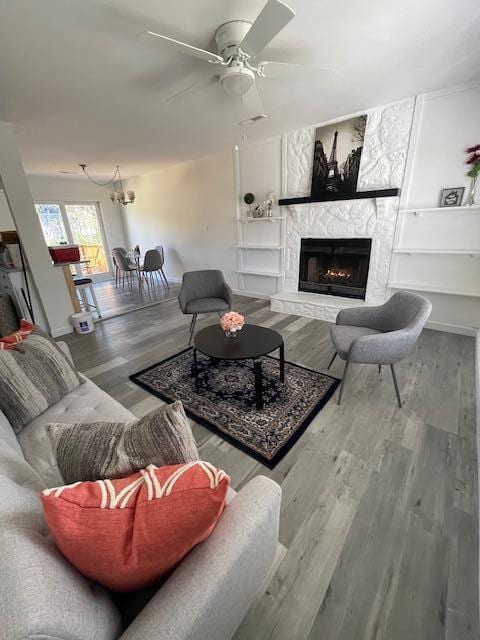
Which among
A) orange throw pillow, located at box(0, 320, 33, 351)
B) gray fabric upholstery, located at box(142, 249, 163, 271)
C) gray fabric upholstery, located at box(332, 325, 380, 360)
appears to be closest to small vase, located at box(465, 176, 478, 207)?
gray fabric upholstery, located at box(332, 325, 380, 360)

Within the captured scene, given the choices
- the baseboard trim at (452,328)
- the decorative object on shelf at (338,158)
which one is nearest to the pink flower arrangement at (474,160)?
the decorative object on shelf at (338,158)

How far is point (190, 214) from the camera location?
5410mm

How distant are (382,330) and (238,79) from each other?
83.1 inches

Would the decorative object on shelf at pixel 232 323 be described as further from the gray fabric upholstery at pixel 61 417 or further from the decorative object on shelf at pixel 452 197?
the decorative object on shelf at pixel 452 197

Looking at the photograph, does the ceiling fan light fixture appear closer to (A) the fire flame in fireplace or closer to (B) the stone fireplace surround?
(B) the stone fireplace surround

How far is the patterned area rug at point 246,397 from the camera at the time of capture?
1.75 m

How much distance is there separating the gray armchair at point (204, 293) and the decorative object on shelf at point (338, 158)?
179 centimetres

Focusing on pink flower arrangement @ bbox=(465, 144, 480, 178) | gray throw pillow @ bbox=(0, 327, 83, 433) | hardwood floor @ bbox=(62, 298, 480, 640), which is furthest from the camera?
pink flower arrangement @ bbox=(465, 144, 480, 178)

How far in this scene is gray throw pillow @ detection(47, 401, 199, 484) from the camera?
778mm

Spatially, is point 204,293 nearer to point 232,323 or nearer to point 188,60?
point 232,323

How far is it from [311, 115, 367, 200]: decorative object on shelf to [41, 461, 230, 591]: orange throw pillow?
144 inches

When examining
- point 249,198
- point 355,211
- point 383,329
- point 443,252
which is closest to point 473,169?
point 443,252

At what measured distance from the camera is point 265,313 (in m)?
3.97

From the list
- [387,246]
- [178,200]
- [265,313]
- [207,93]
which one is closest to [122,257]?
[178,200]
